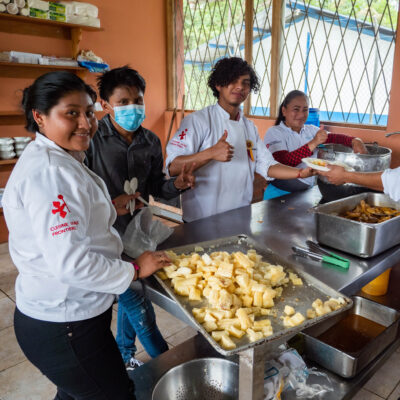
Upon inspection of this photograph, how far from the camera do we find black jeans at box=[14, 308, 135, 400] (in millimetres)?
1058

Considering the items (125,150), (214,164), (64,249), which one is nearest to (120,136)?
(125,150)

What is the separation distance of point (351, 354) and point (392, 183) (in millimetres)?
767

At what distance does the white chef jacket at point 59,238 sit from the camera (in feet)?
3.11

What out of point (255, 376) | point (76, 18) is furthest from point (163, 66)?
point (255, 376)

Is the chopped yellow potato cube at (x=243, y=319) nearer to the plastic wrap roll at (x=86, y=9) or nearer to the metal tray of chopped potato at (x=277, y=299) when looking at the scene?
the metal tray of chopped potato at (x=277, y=299)

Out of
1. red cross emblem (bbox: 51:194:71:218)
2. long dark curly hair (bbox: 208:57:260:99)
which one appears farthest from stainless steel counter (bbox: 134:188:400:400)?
long dark curly hair (bbox: 208:57:260:99)

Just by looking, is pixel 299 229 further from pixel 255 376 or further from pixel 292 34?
pixel 292 34

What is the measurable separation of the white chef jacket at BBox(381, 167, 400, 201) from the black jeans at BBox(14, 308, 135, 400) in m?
1.28

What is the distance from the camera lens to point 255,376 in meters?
0.97

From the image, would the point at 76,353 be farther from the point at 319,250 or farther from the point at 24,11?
the point at 24,11

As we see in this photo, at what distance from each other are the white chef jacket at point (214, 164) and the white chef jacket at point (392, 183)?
81cm

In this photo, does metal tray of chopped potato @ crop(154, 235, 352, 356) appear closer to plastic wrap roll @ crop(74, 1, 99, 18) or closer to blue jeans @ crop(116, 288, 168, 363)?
blue jeans @ crop(116, 288, 168, 363)

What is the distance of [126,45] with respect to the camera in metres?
4.70

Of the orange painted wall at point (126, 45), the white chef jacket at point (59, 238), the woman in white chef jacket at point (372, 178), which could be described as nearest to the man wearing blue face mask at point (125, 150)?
the white chef jacket at point (59, 238)
